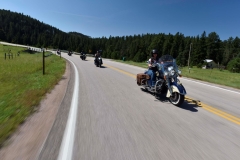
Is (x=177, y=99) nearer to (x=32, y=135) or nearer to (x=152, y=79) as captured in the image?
(x=152, y=79)

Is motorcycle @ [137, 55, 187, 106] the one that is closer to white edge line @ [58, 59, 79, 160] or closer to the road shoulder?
white edge line @ [58, 59, 79, 160]

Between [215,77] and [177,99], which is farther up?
[177,99]

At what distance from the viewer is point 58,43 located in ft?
439

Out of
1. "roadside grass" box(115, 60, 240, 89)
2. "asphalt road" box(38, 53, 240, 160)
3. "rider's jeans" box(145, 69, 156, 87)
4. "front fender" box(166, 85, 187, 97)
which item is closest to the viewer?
"asphalt road" box(38, 53, 240, 160)

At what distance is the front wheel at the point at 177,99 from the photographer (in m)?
A: 5.88

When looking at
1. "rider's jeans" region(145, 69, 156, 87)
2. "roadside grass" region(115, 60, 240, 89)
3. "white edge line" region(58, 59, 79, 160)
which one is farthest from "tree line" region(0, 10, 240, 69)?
"white edge line" region(58, 59, 79, 160)

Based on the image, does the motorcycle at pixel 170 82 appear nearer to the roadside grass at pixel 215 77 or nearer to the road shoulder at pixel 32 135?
the roadside grass at pixel 215 77

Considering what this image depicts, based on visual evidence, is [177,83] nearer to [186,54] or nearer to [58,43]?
[186,54]

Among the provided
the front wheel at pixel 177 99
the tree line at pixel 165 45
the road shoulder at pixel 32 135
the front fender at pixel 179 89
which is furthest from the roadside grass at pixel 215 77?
the tree line at pixel 165 45

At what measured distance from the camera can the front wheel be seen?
588 centimetres

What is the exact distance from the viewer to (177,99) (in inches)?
240

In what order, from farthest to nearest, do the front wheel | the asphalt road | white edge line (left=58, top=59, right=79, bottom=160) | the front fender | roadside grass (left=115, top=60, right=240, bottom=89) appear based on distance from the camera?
roadside grass (left=115, top=60, right=240, bottom=89) < the front wheel < the front fender < the asphalt road < white edge line (left=58, top=59, right=79, bottom=160)

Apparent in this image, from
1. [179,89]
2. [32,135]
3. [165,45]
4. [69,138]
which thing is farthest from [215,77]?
[165,45]

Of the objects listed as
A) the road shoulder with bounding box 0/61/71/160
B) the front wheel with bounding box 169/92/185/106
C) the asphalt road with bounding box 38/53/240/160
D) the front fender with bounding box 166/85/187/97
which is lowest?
the road shoulder with bounding box 0/61/71/160
